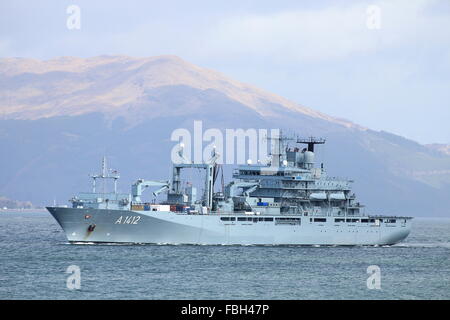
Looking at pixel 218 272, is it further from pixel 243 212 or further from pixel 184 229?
pixel 243 212

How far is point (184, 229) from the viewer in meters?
73.5

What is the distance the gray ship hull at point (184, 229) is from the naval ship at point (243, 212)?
74mm

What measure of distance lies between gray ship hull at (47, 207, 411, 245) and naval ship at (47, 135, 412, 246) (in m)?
0.07

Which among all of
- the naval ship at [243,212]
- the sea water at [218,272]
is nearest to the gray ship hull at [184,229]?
the naval ship at [243,212]

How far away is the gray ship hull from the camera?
72438 mm

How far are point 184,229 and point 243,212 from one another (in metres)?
5.81

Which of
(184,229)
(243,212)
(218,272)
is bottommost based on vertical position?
(218,272)

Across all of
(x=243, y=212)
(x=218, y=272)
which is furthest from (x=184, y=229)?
(x=218, y=272)
